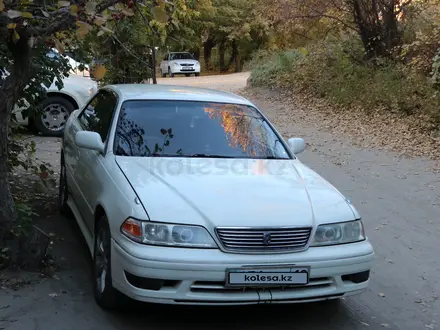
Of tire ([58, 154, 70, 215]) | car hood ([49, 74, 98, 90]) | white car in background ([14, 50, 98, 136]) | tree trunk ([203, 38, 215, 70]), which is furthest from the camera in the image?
tree trunk ([203, 38, 215, 70])

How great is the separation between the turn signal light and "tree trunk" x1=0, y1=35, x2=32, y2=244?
1.35 meters

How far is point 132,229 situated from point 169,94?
1.98 meters

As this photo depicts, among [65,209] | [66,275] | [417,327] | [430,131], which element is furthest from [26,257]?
[430,131]

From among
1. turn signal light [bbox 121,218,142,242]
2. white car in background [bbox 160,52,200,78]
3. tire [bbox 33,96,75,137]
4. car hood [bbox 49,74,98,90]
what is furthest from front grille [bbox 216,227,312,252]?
white car in background [bbox 160,52,200,78]

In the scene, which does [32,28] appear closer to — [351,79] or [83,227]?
[83,227]

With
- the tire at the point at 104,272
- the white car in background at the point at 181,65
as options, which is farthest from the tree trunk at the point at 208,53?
the tire at the point at 104,272

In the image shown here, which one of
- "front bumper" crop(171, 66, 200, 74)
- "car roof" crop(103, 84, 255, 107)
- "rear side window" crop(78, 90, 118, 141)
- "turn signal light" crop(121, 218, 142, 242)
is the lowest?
"front bumper" crop(171, 66, 200, 74)

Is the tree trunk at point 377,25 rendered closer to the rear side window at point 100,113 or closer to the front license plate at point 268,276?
the rear side window at point 100,113

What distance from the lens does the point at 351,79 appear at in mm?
15750

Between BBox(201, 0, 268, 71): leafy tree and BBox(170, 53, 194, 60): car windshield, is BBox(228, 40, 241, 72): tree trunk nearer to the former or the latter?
BBox(201, 0, 268, 71): leafy tree

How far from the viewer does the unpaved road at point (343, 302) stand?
3.99 metres

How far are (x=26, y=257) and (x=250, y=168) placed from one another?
1.87 metres

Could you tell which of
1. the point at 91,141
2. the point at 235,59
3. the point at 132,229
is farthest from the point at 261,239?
the point at 235,59

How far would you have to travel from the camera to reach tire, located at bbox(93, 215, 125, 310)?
155 inches
